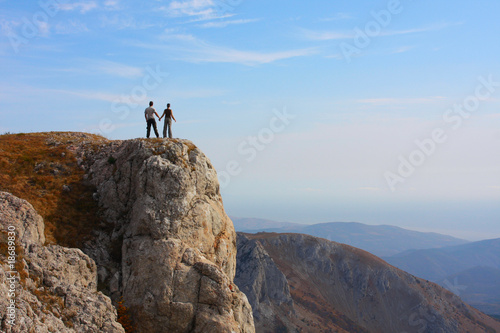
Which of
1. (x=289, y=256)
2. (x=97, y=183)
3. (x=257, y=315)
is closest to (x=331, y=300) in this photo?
(x=289, y=256)

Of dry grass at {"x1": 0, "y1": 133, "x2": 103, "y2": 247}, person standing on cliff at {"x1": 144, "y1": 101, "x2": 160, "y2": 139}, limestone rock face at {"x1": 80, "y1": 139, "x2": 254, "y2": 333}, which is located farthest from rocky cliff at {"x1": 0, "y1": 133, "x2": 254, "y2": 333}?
person standing on cliff at {"x1": 144, "y1": 101, "x2": 160, "y2": 139}

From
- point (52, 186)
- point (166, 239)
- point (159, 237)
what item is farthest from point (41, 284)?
point (52, 186)

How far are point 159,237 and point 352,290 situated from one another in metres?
162

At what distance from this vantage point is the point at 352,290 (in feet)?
551

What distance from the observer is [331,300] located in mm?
160875

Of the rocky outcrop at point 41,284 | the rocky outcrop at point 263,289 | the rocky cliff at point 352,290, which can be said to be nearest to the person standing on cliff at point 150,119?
the rocky outcrop at point 41,284

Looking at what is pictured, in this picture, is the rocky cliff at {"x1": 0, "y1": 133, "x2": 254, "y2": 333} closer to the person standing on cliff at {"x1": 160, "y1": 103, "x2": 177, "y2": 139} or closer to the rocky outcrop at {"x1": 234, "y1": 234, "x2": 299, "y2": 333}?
the person standing on cliff at {"x1": 160, "y1": 103, "x2": 177, "y2": 139}

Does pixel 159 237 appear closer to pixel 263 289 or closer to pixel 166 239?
pixel 166 239

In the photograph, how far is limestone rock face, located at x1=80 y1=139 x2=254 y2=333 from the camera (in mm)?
20609

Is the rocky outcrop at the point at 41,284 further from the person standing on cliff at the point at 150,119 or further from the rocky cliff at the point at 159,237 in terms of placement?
the person standing on cliff at the point at 150,119

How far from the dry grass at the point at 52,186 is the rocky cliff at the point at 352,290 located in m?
114

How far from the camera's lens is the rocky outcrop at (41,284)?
15.7 meters

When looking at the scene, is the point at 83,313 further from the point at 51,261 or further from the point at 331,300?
the point at 331,300

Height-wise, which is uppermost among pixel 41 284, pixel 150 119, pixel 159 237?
pixel 150 119
